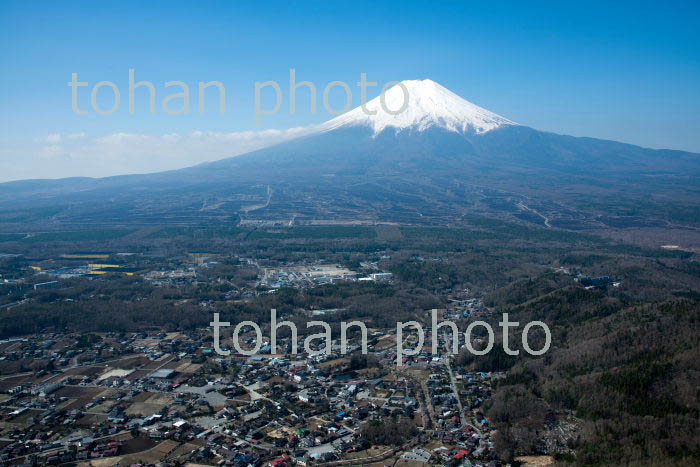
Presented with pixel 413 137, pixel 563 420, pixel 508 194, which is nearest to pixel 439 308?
pixel 563 420

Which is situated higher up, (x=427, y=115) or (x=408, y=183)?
(x=427, y=115)

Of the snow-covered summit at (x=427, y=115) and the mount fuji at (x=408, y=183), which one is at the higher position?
the snow-covered summit at (x=427, y=115)

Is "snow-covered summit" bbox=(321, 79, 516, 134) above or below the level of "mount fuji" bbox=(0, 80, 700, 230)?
above

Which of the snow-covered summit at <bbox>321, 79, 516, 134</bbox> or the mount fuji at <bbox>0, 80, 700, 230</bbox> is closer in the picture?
the mount fuji at <bbox>0, 80, 700, 230</bbox>

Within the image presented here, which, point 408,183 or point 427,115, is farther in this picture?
point 427,115

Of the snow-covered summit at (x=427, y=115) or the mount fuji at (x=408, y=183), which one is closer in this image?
the mount fuji at (x=408, y=183)

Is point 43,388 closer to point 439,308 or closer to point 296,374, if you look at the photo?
point 296,374
